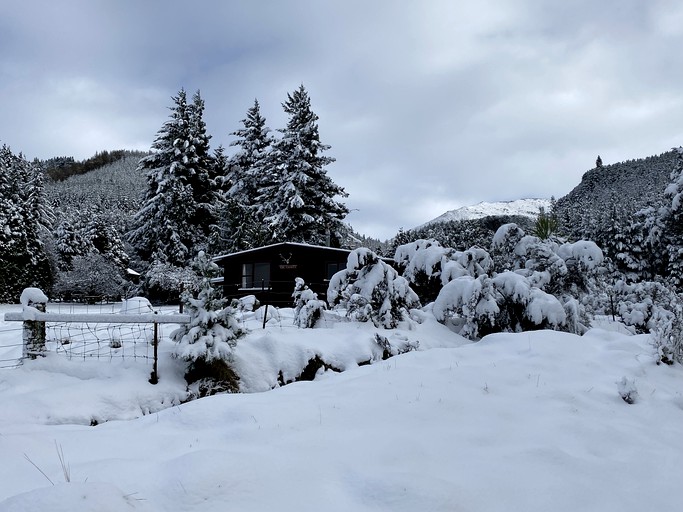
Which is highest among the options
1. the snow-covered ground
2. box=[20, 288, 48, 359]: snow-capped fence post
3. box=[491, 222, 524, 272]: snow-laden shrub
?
box=[491, 222, 524, 272]: snow-laden shrub

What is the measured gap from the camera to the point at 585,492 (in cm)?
348

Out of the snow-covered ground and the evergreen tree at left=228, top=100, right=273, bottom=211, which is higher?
the evergreen tree at left=228, top=100, right=273, bottom=211

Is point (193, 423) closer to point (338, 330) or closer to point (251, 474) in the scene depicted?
point (251, 474)

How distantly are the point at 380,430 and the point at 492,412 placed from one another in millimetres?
1424

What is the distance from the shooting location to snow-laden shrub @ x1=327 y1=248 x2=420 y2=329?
11.4 m

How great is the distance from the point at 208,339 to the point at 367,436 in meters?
3.77

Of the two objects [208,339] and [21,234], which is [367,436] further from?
[21,234]

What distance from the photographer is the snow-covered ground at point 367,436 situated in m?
3.26

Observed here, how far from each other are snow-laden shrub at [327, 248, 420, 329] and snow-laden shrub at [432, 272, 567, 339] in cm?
114

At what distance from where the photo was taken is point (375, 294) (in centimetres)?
1159

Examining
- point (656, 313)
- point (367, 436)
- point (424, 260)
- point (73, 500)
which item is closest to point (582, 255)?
point (656, 313)

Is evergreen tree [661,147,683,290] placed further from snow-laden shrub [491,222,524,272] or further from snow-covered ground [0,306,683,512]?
snow-covered ground [0,306,683,512]

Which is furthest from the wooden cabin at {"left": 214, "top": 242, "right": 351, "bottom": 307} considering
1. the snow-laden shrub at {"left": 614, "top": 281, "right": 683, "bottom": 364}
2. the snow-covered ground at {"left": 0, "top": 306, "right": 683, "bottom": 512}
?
the snow-covered ground at {"left": 0, "top": 306, "right": 683, "bottom": 512}

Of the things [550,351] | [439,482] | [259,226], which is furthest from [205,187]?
[439,482]
